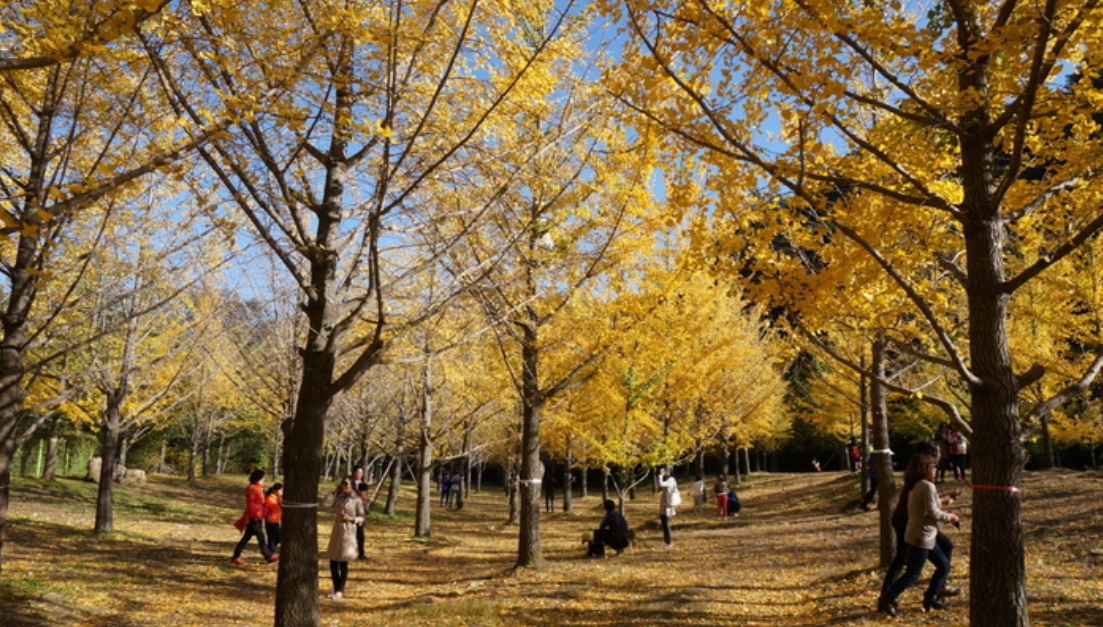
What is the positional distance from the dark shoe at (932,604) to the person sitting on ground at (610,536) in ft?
20.4

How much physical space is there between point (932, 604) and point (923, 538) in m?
0.70

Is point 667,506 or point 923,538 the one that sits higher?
point 923,538

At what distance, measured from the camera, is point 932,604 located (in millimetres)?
Answer: 6035

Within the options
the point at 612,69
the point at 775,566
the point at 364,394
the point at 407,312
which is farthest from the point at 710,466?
the point at 612,69

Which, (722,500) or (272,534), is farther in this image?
(722,500)

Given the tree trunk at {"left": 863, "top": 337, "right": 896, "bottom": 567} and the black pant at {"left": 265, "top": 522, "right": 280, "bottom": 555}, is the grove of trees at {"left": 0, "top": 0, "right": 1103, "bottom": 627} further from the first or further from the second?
the black pant at {"left": 265, "top": 522, "right": 280, "bottom": 555}

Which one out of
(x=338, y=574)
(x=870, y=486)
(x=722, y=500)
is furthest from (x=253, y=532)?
(x=870, y=486)

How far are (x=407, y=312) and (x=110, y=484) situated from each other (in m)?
8.46

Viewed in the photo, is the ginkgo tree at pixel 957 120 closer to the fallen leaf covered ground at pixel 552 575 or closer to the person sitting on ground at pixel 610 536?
the fallen leaf covered ground at pixel 552 575

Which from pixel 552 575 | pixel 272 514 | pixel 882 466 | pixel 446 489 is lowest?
pixel 446 489

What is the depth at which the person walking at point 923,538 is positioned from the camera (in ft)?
19.2

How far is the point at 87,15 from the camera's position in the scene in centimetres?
297

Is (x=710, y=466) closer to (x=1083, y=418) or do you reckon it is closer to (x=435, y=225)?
(x=1083, y=418)

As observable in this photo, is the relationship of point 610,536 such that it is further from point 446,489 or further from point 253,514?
point 446,489
